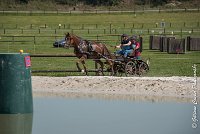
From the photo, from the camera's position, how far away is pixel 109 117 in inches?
722

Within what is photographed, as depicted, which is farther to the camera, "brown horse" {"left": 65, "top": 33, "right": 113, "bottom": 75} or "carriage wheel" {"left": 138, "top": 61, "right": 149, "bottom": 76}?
"brown horse" {"left": 65, "top": 33, "right": 113, "bottom": 75}

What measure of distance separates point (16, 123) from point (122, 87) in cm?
893

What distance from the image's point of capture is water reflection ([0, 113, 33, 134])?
1623 cm

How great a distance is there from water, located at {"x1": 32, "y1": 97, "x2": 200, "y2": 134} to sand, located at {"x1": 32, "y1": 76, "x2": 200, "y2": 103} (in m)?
1.75

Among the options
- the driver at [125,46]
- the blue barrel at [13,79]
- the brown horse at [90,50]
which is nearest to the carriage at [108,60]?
the brown horse at [90,50]

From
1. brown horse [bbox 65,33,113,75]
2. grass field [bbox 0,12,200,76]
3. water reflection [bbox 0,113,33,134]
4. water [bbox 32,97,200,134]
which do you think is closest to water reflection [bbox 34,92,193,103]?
water [bbox 32,97,200,134]

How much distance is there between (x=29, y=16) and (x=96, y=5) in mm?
17576

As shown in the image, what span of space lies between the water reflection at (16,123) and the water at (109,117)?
0.54 feet

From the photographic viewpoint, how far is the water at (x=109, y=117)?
1622 centimetres

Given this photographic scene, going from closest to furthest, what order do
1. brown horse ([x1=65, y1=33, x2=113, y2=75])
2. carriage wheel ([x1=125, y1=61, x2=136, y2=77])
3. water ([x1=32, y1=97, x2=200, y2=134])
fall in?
1. water ([x1=32, y1=97, x2=200, y2=134])
2. carriage wheel ([x1=125, y1=61, x2=136, y2=77])
3. brown horse ([x1=65, y1=33, x2=113, y2=75])

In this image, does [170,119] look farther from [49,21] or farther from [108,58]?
[49,21]

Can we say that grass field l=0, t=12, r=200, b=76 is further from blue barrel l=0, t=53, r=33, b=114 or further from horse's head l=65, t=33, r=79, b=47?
blue barrel l=0, t=53, r=33, b=114

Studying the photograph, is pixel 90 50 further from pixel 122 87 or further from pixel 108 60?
pixel 122 87

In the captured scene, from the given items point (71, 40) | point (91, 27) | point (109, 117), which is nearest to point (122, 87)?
point (71, 40)
